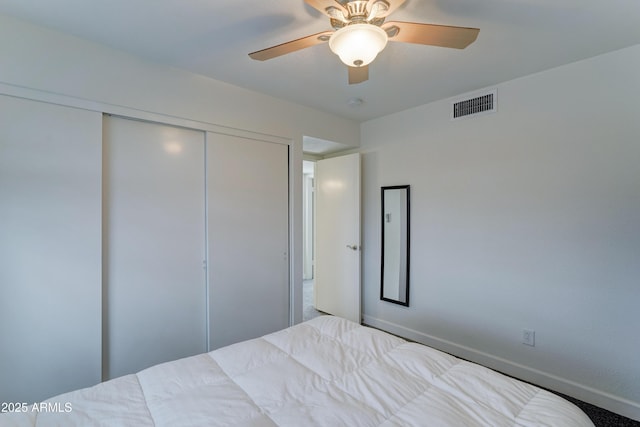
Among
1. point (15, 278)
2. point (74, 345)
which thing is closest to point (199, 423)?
point (74, 345)

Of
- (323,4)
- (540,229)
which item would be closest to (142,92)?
(323,4)

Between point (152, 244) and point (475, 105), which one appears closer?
point (152, 244)

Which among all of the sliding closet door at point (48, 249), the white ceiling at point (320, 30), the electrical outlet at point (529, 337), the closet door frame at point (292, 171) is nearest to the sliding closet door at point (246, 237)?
the closet door frame at point (292, 171)

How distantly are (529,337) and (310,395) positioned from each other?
81.0 inches

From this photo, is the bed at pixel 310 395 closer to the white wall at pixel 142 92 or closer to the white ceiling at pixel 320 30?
the white wall at pixel 142 92

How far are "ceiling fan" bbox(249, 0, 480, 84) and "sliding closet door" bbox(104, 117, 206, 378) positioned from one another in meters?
1.41

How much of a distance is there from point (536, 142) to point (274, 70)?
2103mm

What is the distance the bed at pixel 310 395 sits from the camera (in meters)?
1.04

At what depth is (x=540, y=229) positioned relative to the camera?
231 centimetres

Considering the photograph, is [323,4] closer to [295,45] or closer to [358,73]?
[295,45]

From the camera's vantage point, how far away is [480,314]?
104 inches

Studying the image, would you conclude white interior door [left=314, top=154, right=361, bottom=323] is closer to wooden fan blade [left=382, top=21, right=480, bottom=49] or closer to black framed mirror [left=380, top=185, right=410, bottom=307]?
black framed mirror [left=380, top=185, right=410, bottom=307]

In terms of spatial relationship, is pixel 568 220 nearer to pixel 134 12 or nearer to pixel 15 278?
pixel 134 12

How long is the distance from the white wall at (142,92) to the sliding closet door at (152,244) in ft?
0.57
